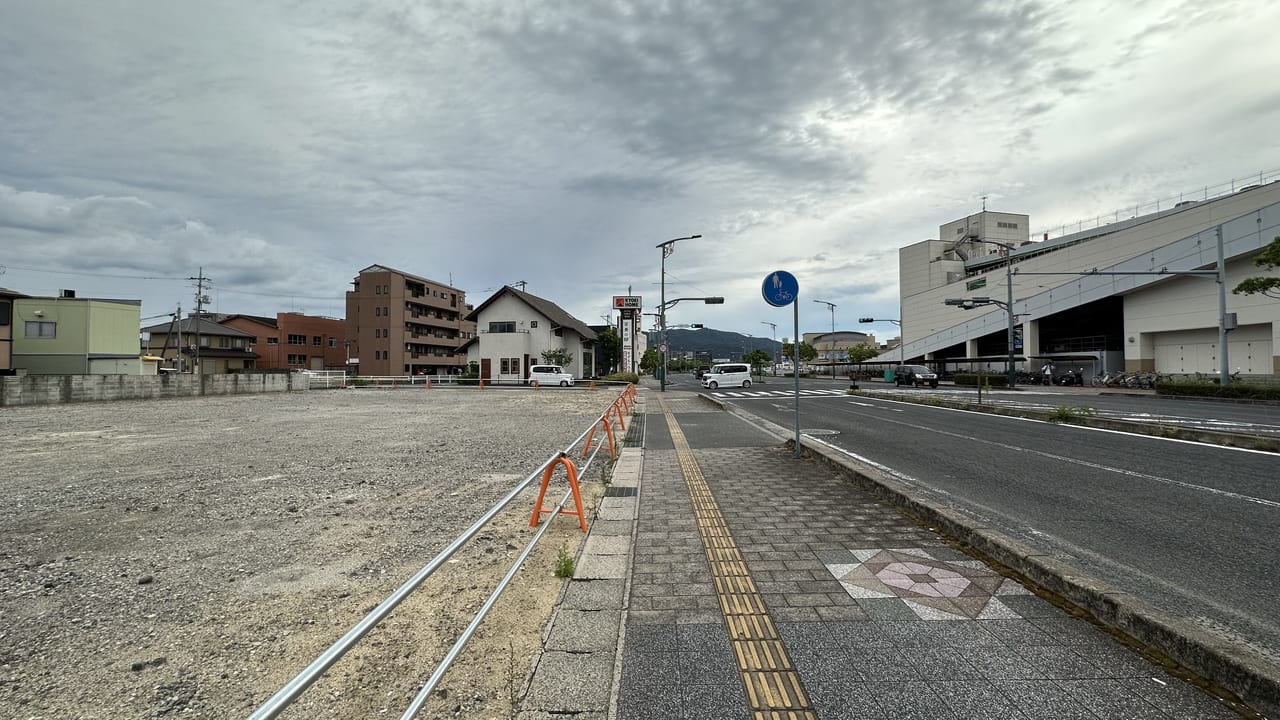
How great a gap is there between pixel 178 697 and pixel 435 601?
140cm

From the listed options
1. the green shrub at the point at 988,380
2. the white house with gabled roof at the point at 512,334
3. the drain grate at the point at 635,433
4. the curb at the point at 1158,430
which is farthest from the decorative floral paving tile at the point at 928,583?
the white house with gabled roof at the point at 512,334

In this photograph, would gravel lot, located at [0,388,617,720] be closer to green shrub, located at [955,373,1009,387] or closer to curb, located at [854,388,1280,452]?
curb, located at [854,388,1280,452]

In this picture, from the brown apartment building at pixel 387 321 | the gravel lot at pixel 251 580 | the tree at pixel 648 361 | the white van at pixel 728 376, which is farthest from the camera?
the tree at pixel 648 361

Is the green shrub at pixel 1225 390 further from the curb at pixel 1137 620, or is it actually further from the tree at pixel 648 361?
the tree at pixel 648 361

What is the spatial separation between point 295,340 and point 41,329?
3100 cm

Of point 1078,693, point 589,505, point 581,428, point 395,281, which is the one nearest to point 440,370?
point 395,281

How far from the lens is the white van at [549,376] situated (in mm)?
40906

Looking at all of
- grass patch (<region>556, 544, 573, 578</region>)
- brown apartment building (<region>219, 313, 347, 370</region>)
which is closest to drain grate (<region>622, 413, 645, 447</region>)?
grass patch (<region>556, 544, 573, 578</region>)

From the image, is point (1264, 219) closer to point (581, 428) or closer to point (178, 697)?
point (581, 428)

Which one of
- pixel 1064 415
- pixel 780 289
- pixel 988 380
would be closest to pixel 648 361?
pixel 988 380

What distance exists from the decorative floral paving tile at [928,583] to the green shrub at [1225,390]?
84.9 feet

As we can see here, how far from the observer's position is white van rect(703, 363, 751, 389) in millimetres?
42781

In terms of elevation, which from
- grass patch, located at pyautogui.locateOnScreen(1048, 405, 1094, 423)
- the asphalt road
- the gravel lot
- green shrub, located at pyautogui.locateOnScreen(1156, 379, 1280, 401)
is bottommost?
the gravel lot

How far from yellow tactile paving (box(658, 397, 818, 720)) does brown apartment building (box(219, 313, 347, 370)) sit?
225 ft
